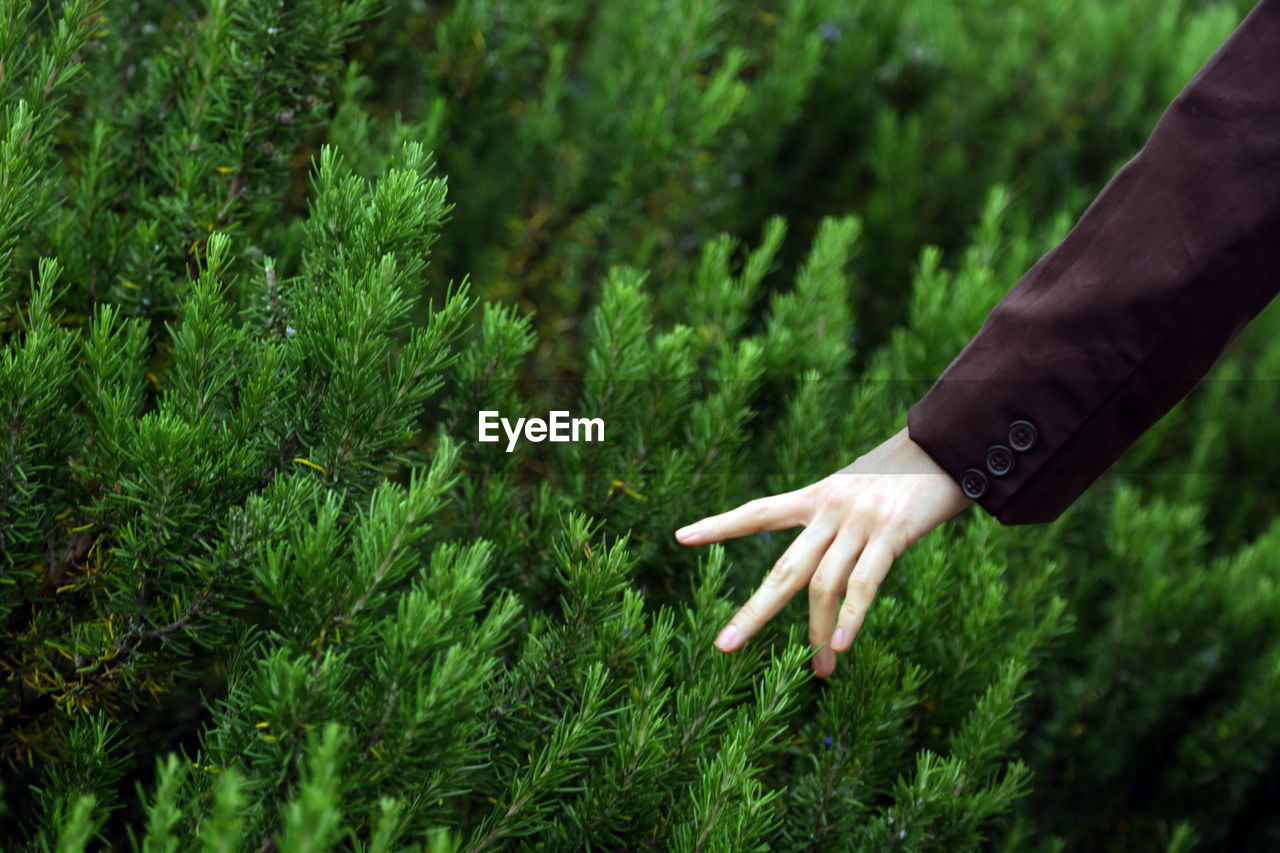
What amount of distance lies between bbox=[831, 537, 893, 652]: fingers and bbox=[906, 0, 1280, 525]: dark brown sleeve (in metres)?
0.17

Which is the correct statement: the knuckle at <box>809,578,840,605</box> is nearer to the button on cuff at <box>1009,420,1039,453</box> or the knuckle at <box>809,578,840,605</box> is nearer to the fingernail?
the fingernail

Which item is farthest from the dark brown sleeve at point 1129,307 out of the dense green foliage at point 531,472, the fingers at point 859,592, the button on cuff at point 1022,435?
the dense green foliage at point 531,472

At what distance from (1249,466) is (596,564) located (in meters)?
2.25

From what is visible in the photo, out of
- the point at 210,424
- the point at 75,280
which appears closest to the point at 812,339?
the point at 210,424

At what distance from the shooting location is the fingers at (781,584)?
1205 millimetres

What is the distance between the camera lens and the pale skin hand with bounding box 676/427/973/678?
3.93 feet

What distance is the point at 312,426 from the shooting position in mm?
1208

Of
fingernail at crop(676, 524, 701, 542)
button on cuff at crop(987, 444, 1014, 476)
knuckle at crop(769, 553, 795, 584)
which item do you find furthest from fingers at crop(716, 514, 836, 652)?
button on cuff at crop(987, 444, 1014, 476)

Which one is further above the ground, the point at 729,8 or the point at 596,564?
the point at 729,8

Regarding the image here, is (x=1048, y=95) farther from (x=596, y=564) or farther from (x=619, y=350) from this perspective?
(x=596, y=564)

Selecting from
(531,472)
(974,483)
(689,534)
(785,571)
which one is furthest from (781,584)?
(531,472)

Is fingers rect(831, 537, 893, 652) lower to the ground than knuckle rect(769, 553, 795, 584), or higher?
higher

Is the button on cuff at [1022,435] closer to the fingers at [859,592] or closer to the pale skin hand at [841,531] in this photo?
the pale skin hand at [841,531]

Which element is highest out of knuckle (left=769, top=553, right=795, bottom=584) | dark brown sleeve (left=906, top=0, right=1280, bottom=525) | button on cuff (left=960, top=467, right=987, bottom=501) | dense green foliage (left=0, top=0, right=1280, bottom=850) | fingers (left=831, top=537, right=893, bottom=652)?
dark brown sleeve (left=906, top=0, right=1280, bottom=525)
